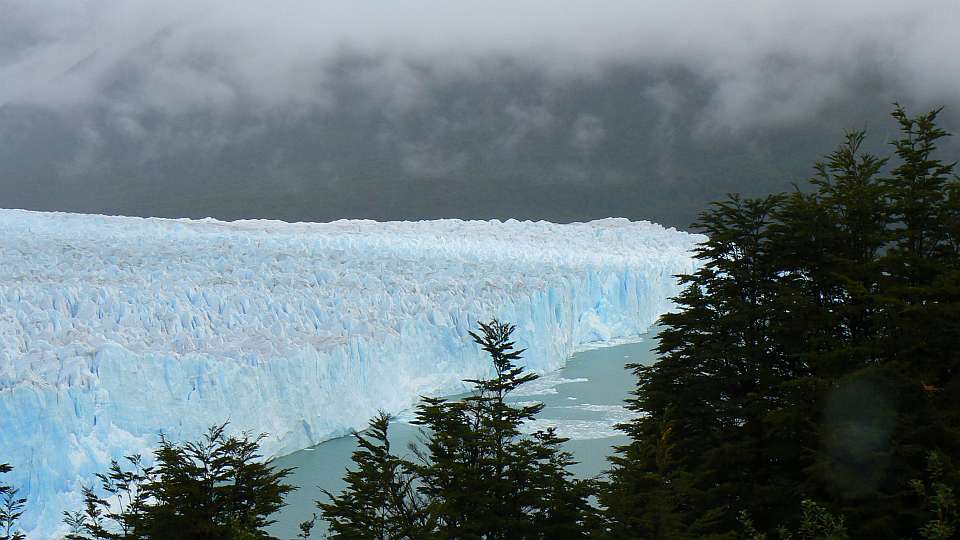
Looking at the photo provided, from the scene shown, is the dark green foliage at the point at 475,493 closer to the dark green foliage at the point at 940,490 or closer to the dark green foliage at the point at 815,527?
the dark green foliage at the point at 815,527

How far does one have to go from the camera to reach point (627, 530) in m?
5.75

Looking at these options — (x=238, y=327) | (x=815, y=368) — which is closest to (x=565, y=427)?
(x=238, y=327)

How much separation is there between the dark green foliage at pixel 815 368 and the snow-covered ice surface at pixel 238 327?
7.06 meters

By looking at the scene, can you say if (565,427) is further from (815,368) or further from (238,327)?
(815,368)

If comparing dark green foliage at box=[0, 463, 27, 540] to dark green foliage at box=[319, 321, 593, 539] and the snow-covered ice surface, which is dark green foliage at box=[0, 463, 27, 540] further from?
dark green foliage at box=[319, 321, 593, 539]

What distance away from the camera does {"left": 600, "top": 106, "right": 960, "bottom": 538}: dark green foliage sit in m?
6.89

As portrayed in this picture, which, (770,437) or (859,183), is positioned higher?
(859,183)

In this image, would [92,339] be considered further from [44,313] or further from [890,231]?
[890,231]

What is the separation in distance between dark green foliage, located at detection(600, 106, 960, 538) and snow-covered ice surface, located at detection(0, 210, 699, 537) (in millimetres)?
7064

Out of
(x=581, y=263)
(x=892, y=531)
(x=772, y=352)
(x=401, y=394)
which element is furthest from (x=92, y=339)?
(x=581, y=263)

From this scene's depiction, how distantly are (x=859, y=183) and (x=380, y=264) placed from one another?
597 inches

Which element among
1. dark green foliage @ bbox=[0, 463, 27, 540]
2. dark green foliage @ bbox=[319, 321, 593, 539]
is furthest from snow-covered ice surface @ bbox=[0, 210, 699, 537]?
dark green foliage @ bbox=[319, 321, 593, 539]

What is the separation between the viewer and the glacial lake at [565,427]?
498 inches

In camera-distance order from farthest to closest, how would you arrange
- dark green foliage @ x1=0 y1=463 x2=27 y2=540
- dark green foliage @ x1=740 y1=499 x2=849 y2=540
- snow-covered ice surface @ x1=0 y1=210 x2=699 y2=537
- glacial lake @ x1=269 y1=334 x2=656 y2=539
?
glacial lake @ x1=269 y1=334 x2=656 y2=539, snow-covered ice surface @ x1=0 y1=210 x2=699 y2=537, dark green foliage @ x1=0 y1=463 x2=27 y2=540, dark green foliage @ x1=740 y1=499 x2=849 y2=540
